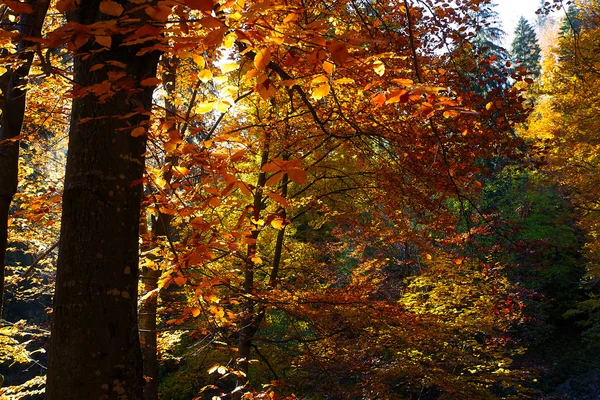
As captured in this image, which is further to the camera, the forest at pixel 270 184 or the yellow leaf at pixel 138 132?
the yellow leaf at pixel 138 132

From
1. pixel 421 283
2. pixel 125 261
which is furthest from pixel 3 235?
pixel 421 283

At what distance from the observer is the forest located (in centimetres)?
173

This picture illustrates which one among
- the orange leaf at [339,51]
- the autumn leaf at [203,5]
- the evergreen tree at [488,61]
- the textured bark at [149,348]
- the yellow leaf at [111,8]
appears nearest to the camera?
the autumn leaf at [203,5]

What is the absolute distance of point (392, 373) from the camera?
7.68 metres

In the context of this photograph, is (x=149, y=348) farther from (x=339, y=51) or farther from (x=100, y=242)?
(x=339, y=51)

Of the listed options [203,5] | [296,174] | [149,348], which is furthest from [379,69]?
[149,348]

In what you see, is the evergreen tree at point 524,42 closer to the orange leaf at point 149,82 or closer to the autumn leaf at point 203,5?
the orange leaf at point 149,82

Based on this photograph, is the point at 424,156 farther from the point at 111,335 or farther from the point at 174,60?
the point at 174,60

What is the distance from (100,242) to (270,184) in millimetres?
711

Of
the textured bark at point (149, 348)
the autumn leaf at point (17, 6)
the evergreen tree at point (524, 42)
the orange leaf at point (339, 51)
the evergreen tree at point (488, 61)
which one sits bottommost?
the textured bark at point (149, 348)

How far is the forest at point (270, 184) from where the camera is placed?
1.73 m

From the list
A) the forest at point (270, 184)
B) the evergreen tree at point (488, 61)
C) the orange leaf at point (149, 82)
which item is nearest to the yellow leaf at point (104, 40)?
the forest at point (270, 184)

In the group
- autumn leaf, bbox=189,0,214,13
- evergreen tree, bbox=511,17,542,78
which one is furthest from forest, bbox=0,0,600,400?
evergreen tree, bbox=511,17,542,78

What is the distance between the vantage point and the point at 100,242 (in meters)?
1.76
